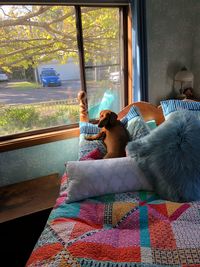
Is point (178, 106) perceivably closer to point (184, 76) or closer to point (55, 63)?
point (184, 76)

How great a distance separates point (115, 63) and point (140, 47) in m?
0.31

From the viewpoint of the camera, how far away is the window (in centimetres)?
174

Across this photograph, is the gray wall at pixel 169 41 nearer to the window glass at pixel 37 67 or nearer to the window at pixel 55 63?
the window at pixel 55 63

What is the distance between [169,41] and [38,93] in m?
1.31

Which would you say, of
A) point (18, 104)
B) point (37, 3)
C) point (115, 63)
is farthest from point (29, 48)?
point (115, 63)

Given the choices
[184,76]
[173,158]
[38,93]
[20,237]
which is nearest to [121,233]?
[173,158]

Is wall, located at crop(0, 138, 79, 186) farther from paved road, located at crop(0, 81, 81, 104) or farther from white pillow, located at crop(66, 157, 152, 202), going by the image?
white pillow, located at crop(66, 157, 152, 202)

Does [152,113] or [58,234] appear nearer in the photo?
[58,234]

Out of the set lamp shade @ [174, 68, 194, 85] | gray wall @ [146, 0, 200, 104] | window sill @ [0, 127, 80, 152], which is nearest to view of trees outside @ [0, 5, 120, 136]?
window sill @ [0, 127, 80, 152]

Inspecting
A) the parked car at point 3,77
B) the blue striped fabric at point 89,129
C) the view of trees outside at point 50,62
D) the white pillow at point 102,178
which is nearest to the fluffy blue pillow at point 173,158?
the white pillow at point 102,178

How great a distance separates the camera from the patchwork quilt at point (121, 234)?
0.86m

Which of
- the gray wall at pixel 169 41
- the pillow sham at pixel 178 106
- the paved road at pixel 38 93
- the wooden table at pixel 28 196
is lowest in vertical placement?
the wooden table at pixel 28 196

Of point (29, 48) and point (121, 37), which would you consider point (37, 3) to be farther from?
Result: point (121, 37)

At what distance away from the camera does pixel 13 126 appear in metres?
1.90
